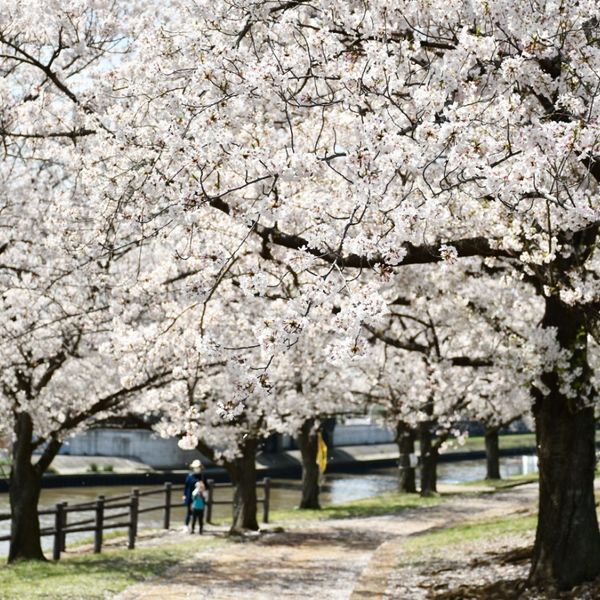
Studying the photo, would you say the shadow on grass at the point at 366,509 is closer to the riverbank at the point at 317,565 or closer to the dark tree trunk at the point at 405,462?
the riverbank at the point at 317,565

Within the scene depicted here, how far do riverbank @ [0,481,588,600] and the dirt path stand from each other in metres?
0.02

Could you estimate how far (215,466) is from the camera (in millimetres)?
54469

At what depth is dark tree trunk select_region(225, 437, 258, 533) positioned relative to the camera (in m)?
22.3

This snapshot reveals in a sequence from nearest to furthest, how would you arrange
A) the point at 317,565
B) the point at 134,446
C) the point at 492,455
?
the point at 317,565
the point at 492,455
the point at 134,446

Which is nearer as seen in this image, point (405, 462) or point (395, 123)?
point (395, 123)

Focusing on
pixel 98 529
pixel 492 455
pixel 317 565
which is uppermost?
pixel 492 455

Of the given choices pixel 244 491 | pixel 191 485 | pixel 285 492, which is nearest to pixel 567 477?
pixel 244 491

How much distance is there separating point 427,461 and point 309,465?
6082 mm

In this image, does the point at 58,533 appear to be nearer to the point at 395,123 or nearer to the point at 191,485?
the point at 191,485

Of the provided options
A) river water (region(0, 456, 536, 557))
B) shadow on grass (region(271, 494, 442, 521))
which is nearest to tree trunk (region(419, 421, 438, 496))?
shadow on grass (region(271, 494, 442, 521))

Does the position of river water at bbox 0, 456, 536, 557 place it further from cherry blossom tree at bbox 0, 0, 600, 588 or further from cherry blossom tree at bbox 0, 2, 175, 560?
cherry blossom tree at bbox 0, 0, 600, 588

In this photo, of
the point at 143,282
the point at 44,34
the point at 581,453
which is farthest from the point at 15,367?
the point at 581,453

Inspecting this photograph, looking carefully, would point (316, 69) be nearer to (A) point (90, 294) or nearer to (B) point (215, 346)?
(B) point (215, 346)

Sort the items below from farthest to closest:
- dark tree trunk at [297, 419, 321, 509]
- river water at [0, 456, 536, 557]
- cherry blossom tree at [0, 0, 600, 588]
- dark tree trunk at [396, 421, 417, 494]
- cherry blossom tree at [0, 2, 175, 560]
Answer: dark tree trunk at [396, 421, 417, 494], river water at [0, 456, 536, 557], dark tree trunk at [297, 419, 321, 509], cherry blossom tree at [0, 2, 175, 560], cherry blossom tree at [0, 0, 600, 588]
